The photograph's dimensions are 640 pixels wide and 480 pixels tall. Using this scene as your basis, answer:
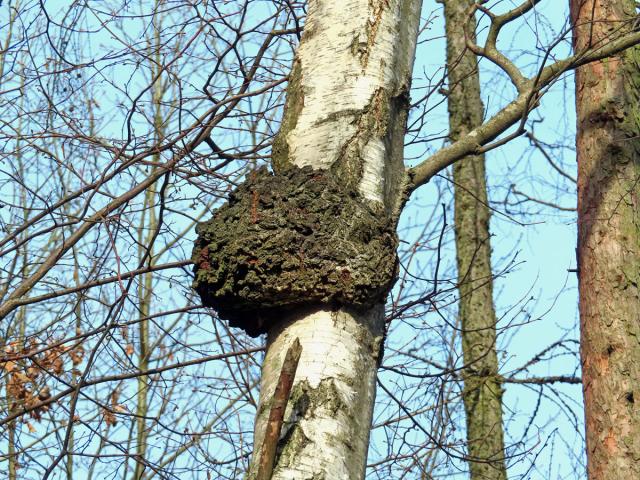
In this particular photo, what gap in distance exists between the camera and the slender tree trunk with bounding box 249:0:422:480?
159 cm

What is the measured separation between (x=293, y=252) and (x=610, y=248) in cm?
342

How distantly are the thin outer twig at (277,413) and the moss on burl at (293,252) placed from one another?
202 mm

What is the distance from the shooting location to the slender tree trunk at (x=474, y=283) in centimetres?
600

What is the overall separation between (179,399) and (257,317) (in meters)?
4.34

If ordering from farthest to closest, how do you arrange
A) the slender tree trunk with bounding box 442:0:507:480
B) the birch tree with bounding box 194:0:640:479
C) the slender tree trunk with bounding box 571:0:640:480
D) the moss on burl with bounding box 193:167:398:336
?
1. the slender tree trunk with bounding box 442:0:507:480
2. the slender tree trunk with bounding box 571:0:640:480
3. the moss on burl with bounding box 193:167:398:336
4. the birch tree with bounding box 194:0:640:479

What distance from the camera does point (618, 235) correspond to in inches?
188

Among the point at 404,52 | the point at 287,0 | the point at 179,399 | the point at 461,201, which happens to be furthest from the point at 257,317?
the point at 461,201

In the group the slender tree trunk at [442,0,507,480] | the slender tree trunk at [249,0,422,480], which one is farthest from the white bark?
the slender tree trunk at [442,0,507,480]

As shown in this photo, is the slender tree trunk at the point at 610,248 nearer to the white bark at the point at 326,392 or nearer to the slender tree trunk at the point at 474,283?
the slender tree trunk at the point at 474,283

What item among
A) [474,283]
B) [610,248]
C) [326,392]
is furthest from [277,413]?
[474,283]

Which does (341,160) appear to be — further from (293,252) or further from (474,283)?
(474,283)

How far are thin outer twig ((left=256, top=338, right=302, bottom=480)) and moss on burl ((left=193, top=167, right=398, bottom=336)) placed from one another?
0.66 feet

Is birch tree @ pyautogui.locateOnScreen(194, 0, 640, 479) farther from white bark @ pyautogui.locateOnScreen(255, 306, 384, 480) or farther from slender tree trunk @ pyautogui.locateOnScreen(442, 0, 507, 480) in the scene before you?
slender tree trunk @ pyautogui.locateOnScreen(442, 0, 507, 480)

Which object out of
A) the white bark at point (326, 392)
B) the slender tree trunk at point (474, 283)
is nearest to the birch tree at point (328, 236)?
the white bark at point (326, 392)
